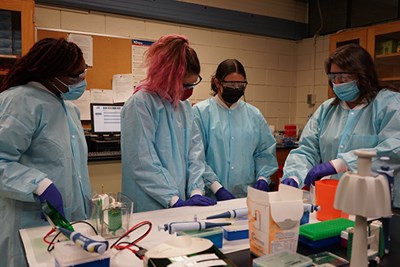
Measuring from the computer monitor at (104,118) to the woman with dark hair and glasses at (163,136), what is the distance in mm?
1463

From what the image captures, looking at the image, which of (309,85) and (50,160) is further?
(309,85)

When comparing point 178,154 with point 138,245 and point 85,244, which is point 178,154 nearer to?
point 138,245

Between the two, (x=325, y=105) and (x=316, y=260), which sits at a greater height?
(x=325, y=105)

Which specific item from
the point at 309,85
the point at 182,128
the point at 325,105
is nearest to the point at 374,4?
the point at 309,85

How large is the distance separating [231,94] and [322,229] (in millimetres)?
1162

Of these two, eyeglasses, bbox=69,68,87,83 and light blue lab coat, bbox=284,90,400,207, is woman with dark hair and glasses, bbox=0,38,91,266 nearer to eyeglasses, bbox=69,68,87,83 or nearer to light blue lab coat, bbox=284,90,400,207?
eyeglasses, bbox=69,68,87,83

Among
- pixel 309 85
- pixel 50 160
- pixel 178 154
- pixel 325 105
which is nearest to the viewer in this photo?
pixel 50 160

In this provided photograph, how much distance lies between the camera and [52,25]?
291 centimetres

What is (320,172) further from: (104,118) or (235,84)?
(104,118)

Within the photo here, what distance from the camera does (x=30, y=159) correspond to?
52.5 inches

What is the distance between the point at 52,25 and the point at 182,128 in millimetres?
1924

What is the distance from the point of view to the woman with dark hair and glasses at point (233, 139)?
78.6 inches

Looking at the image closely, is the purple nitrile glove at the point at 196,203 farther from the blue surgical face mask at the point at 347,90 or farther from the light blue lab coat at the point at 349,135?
the blue surgical face mask at the point at 347,90

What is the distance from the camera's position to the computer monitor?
117 inches
